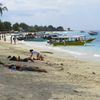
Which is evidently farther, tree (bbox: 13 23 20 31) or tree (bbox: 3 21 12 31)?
tree (bbox: 13 23 20 31)

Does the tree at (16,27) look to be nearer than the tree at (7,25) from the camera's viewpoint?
No

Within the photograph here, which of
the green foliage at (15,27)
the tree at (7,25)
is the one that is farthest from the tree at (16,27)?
the tree at (7,25)

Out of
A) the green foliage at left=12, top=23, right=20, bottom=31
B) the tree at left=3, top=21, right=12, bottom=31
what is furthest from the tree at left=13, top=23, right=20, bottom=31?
the tree at left=3, top=21, right=12, bottom=31

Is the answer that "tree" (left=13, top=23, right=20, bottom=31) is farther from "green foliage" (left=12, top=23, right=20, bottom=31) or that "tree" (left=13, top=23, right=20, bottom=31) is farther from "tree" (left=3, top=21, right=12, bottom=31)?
"tree" (left=3, top=21, right=12, bottom=31)

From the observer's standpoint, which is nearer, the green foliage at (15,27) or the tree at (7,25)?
the tree at (7,25)

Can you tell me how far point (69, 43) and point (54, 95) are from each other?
47.8 metres

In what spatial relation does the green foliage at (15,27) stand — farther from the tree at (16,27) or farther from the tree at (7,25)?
the tree at (7,25)

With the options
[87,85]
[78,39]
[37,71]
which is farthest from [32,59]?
[78,39]

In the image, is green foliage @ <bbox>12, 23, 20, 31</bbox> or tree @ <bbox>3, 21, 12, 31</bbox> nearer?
tree @ <bbox>3, 21, 12, 31</bbox>

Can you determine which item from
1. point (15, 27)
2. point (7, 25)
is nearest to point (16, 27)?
point (15, 27)

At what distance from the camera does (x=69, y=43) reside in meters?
58.3

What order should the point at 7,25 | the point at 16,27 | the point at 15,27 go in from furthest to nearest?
the point at 16,27, the point at 15,27, the point at 7,25

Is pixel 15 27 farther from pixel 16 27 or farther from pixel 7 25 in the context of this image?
pixel 7 25

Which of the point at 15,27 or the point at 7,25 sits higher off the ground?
the point at 7,25
